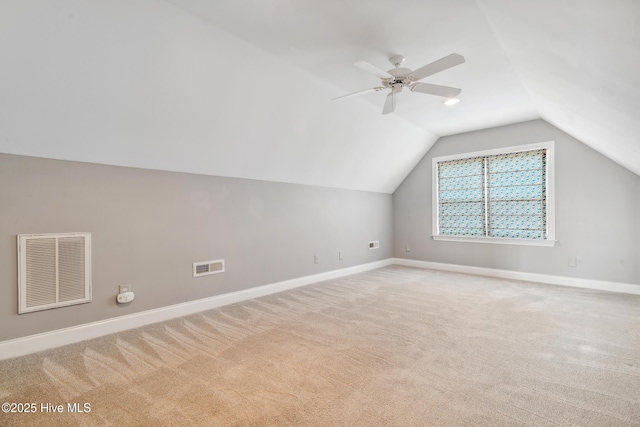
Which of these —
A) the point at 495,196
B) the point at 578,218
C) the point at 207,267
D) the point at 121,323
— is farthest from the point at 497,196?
the point at 121,323

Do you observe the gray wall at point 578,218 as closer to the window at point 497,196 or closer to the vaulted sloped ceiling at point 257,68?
the window at point 497,196

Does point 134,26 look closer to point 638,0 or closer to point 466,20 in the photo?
point 466,20

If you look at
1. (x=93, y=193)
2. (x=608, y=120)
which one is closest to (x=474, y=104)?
(x=608, y=120)

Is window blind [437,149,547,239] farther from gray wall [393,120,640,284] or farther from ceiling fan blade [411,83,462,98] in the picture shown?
ceiling fan blade [411,83,462,98]

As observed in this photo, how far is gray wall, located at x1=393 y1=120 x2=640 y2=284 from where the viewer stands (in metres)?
4.31

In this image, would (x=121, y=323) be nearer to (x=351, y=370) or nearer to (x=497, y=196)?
(x=351, y=370)

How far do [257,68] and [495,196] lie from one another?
4776mm

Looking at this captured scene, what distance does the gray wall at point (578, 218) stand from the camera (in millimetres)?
4309

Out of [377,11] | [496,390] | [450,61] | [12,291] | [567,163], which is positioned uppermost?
[377,11]

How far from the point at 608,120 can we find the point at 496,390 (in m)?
2.75

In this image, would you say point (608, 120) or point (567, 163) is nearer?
point (608, 120)

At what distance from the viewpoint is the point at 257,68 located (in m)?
2.98

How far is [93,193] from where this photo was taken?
2.87 meters

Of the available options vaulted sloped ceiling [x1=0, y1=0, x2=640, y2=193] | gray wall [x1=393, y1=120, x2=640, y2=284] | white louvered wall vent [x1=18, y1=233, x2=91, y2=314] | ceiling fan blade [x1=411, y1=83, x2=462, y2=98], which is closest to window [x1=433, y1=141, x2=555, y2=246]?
gray wall [x1=393, y1=120, x2=640, y2=284]
